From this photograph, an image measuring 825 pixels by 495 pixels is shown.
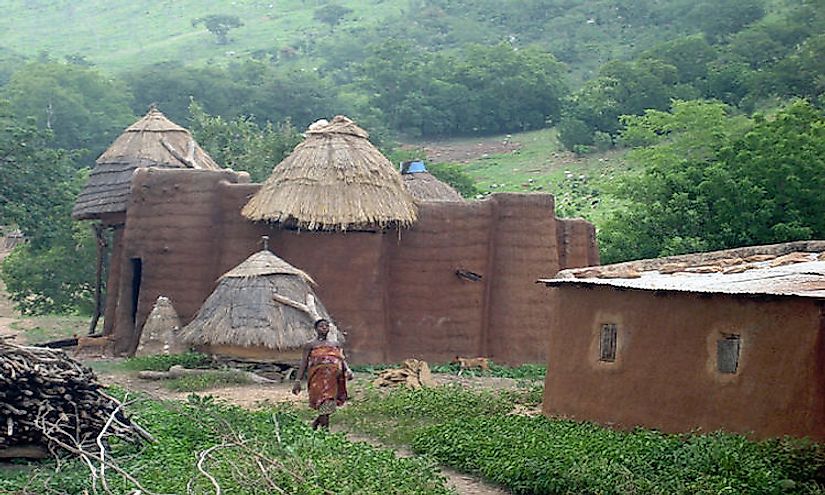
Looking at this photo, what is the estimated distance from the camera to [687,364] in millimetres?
11164

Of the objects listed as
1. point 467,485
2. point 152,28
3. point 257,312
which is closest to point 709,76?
point 257,312

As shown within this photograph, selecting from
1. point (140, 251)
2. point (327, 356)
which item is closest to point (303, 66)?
point (140, 251)

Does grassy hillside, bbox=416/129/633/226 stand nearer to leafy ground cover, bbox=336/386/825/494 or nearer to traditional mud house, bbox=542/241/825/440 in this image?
traditional mud house, bbox=542/241/825/440

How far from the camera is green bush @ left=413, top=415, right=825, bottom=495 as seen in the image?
9094 mm

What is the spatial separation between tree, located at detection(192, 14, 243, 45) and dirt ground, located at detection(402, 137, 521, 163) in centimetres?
3025

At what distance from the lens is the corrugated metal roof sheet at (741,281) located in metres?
10.6

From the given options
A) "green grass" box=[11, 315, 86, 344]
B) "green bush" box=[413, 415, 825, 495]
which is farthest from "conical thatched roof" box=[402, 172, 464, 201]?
"green bush" box=[413, 415, 825, 495]

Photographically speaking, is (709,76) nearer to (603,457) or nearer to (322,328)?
(322,328)

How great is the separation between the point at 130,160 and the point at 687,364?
12.1 metres

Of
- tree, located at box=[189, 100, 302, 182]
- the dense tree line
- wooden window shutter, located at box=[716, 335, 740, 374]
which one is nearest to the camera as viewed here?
wooden window shutter, located at box=[716, 335, 740, 374]

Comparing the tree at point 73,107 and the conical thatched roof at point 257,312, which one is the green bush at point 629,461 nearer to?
the conical thatched roof at point 257,312

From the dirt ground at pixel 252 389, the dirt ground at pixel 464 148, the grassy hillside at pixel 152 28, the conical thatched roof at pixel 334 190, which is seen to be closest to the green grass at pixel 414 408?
the dirt ground at pixel 252 389

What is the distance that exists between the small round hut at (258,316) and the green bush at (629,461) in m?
5.44

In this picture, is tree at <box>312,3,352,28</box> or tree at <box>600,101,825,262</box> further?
tree at <box>312,3,352,28</box>
